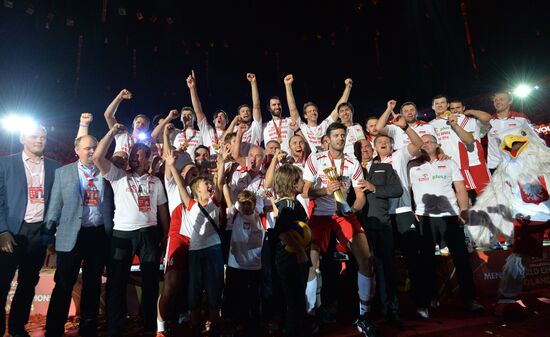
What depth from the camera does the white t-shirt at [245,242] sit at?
4148 mm

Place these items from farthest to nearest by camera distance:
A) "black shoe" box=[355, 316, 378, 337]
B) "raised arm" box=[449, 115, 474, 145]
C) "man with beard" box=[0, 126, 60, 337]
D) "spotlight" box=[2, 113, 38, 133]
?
"spotlight" box=[2, 113, 38, 133], "raised arm" box=[449, 115, 474, 145], "man with beard" box=[0, 126, 60, 337], "black shoe" box=[355, 316, 378, 337]

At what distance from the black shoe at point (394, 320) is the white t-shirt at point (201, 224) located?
2.46m

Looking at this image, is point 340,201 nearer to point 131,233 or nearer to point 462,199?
point 462,199

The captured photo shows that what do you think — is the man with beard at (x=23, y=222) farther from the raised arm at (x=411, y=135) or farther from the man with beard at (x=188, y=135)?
the raised arm at (x=411, y=135)

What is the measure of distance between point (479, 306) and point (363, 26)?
11909mm

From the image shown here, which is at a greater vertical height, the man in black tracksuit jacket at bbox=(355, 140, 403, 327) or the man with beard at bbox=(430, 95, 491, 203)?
the man with beard at bbox=(430, 95, 491, 203)

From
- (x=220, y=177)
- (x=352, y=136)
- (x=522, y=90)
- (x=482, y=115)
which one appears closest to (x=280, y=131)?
(x=352, y=136)

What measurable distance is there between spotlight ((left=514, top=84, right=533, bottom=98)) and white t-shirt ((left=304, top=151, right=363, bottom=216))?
15.7m

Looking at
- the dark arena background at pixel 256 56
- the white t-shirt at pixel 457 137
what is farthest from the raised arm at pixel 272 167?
the dark arena background at pixel 256 56

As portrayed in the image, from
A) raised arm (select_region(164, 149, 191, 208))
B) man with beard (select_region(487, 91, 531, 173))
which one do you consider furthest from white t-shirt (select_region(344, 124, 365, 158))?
raised arm (select_region(164, 149, 191, 208))

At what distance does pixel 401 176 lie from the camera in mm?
5246

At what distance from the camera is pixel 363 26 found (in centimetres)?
1348

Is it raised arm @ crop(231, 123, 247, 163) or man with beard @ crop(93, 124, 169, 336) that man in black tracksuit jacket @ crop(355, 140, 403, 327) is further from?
man with beard @ crop(93, 124, 169, 336)

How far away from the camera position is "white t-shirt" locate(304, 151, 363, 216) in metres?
4.52
